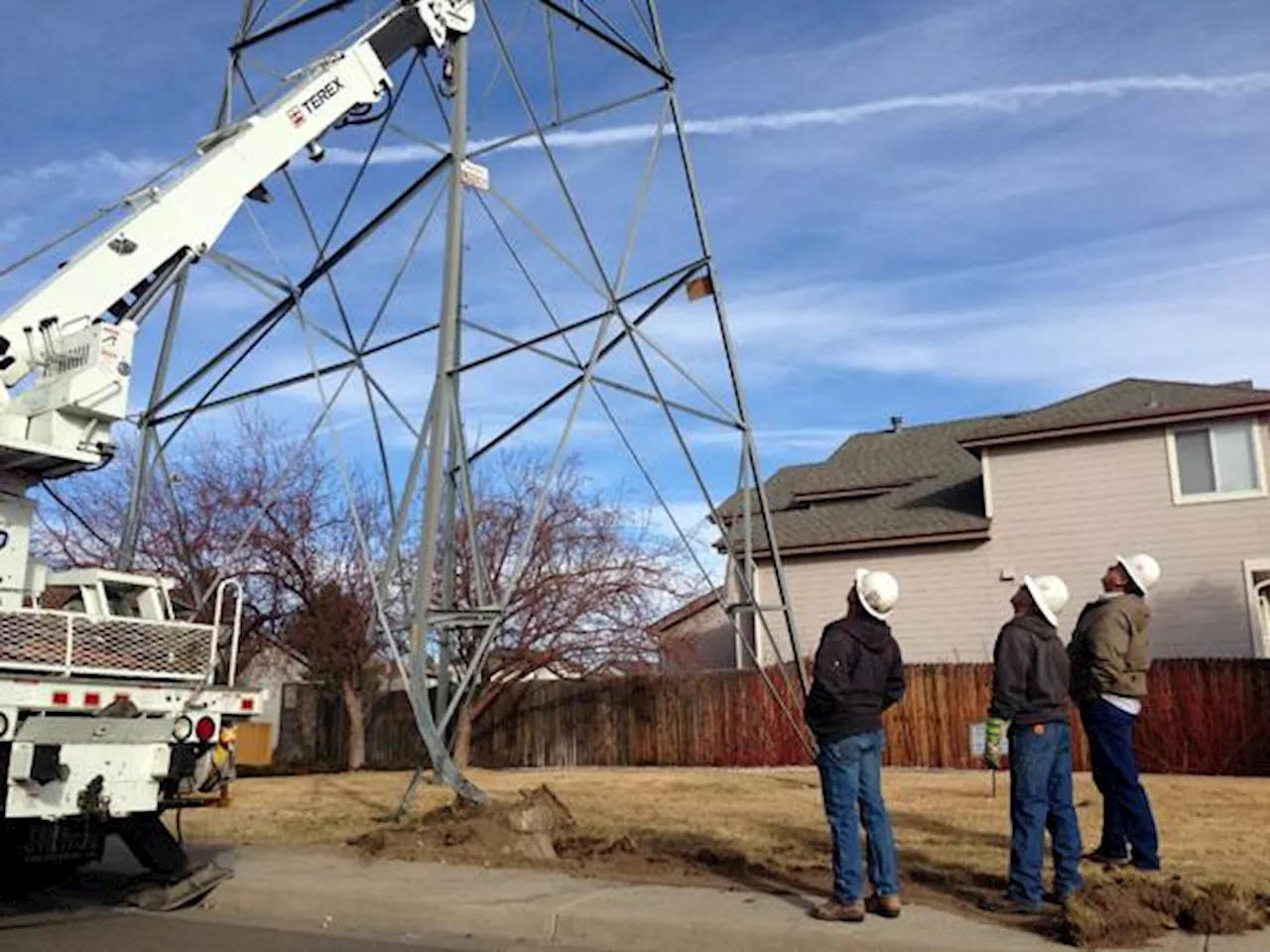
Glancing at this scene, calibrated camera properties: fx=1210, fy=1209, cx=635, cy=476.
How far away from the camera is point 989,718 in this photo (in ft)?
23.0

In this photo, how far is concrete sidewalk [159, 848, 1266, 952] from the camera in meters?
6.27

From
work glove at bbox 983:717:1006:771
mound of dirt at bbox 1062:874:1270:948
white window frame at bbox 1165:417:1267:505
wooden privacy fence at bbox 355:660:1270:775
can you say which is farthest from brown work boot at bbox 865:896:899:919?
white window frame at bbox 1165:417:1267:505

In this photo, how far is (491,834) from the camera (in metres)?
9.51

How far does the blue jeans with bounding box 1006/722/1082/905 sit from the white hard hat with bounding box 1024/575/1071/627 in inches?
26.6

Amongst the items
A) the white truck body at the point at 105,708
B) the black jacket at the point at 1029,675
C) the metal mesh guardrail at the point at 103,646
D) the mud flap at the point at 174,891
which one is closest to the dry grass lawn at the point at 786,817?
the black jacket at the point at 1029,675

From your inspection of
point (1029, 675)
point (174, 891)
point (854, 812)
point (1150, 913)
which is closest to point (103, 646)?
point (174, 891)

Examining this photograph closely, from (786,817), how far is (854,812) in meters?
5.11

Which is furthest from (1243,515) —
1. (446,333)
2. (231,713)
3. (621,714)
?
(231,713)

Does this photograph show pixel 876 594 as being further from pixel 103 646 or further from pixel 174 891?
pixel 174 891

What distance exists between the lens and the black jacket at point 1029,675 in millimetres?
6945

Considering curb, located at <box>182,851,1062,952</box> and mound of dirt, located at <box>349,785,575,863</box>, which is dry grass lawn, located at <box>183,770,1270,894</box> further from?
curb, located at <box>182,851,1062,952</box>

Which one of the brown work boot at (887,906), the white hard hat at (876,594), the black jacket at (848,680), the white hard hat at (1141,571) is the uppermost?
the white hard hat at (1141,571)

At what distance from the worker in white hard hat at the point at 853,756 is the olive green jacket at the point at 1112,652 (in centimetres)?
208

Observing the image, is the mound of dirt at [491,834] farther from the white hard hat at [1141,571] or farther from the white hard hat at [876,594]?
the white hard hat at [1141,571]
